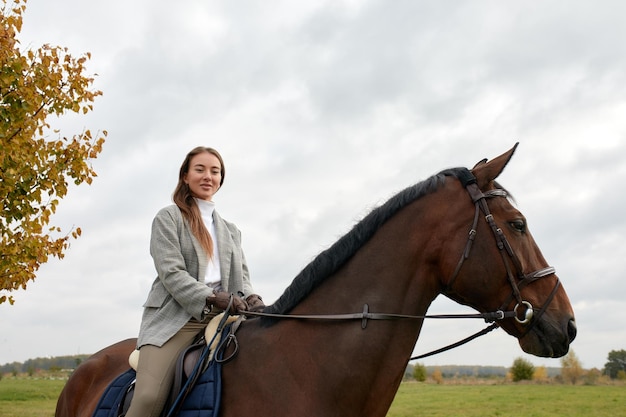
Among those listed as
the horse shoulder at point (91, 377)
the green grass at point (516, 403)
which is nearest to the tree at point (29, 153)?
the horse shoulder at point (91, 377)

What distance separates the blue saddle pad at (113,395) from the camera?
4.74m

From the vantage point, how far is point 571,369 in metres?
53.4

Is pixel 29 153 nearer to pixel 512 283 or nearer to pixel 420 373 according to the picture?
pixel 512 283

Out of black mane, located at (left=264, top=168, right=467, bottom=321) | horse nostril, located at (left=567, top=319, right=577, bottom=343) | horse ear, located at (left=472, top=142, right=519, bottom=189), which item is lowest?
horse nostril, located at (left=567, top=319, right=577, bottom=343)

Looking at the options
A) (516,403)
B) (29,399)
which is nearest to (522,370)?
(516,403)

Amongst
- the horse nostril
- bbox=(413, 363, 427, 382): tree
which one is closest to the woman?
the horse nostril

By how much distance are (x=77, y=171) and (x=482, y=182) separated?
914 centimetres

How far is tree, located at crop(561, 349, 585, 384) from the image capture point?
45.9 m

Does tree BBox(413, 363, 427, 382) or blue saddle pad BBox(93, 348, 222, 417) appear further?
tree BBox(413, 363, 427, 382)

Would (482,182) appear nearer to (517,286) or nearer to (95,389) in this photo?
(517,286)

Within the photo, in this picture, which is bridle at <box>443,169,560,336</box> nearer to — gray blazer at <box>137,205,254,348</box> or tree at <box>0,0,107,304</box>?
gray blazer at <box>137,205,254,348</box>

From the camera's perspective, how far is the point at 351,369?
380cm

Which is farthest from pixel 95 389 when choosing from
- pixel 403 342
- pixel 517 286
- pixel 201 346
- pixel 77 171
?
pixel 77 171

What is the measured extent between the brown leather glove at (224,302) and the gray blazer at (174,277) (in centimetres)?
5
